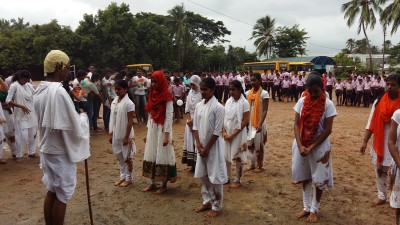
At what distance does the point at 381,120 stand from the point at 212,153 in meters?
2.32

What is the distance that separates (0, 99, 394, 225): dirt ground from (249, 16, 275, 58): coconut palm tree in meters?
42.0

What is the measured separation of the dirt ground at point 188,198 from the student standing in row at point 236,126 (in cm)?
58

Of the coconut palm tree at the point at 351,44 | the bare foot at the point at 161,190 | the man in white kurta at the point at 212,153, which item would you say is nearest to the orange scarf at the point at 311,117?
the man in white kurta at the point at 212,153

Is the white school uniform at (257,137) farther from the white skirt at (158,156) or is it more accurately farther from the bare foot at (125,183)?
the bare foot at (125,183)

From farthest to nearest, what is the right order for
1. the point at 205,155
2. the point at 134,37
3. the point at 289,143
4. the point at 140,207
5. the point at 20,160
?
1. the point at 134,37
2. the point at 289,143
3. the point at 20,160
4. the point at 140,207
5. the point at 205,155

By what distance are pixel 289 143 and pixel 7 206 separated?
6.44 meters

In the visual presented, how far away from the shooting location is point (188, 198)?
5.16m

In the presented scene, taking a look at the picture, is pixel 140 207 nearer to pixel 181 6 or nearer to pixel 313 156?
pixel 313 156

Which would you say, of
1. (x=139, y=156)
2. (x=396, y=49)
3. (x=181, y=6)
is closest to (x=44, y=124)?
(x=139, y=156)

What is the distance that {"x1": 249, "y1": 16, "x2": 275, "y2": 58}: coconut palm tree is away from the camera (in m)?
47.9

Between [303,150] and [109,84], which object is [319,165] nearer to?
[303,150]

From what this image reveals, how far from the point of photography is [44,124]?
3223 millimetres

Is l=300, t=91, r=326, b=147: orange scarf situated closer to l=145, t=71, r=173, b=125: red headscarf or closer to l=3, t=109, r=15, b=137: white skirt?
l=145, t=71, r=173, b=125: red headscarf

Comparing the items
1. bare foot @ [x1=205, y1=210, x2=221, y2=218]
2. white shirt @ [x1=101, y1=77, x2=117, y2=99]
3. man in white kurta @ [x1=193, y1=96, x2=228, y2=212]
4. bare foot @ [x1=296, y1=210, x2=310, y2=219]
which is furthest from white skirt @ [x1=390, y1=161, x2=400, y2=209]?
white shirt @ [x1=101, y1=77, x2=117, y2=99]
